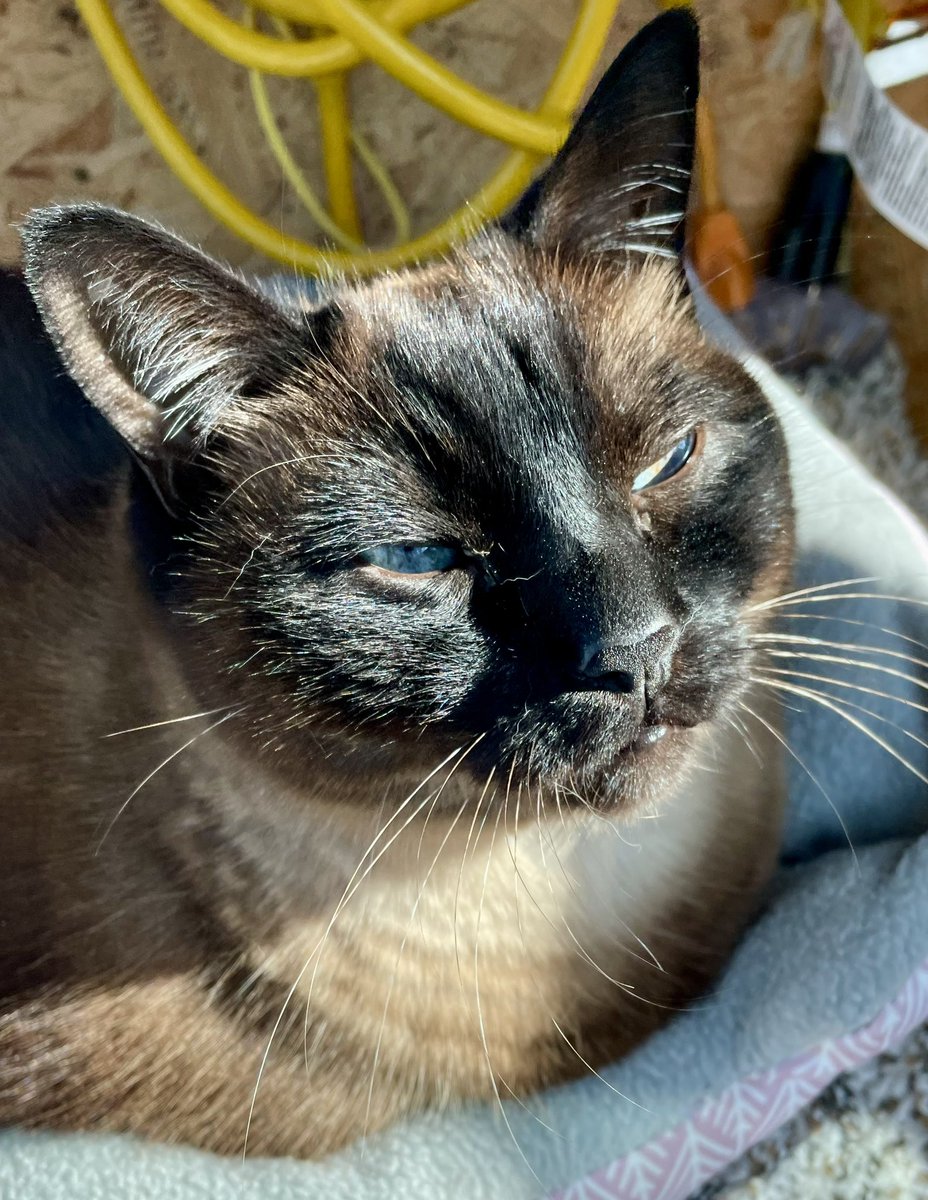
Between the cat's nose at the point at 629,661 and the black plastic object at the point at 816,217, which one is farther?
the black plastic object at the point at 816,217

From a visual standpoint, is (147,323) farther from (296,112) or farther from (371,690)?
(296,112)

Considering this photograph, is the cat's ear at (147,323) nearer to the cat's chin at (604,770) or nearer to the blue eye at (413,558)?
the blue eye at (413,558)

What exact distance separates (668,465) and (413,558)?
0.65ft

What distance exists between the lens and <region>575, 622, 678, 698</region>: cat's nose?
58 centimetres

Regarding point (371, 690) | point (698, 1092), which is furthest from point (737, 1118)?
point (371, 690)

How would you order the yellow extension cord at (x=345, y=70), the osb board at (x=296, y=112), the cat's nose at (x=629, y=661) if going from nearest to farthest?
1. the cat's nose at (x=629, y=661)
2. the yellow extension cord at (x=345, y=70)
3. the osb board at (x=296, y=112)

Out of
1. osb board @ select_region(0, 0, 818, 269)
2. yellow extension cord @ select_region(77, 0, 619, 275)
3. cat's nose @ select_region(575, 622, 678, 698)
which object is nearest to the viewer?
cat's nose @ select_region(575, 622, 678, 698)

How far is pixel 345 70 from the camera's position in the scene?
1326 millimetres

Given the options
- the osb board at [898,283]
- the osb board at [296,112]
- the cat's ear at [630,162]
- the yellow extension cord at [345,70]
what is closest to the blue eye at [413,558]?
the cat's ear at [630,162]

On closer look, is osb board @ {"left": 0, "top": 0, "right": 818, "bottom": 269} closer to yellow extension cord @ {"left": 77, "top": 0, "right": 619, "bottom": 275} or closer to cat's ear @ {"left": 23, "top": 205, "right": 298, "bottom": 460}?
yellow extension cord @ {"left": 77, "top": 0, "right": 619, "bottom": 275}

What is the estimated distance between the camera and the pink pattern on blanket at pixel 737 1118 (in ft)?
A: 2.94

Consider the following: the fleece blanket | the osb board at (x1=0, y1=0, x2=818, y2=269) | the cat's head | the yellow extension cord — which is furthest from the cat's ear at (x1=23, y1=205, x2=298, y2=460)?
the osb board at (x1=0, y1=0, x2=818, y2=269)

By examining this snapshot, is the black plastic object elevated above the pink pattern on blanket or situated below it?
above

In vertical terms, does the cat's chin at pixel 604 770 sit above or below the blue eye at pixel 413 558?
below
